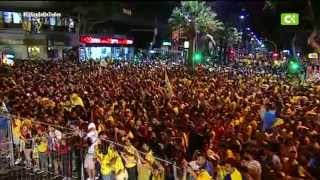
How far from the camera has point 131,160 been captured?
11.2m

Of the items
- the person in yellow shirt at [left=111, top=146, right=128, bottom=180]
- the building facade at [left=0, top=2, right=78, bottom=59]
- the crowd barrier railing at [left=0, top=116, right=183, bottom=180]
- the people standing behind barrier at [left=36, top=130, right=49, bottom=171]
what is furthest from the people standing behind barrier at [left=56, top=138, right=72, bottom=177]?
the building facade at [left=0, top=2, right=78, bottom=59]

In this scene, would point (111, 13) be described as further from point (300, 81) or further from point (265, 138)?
point (300, 81)

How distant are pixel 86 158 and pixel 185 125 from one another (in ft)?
8.90

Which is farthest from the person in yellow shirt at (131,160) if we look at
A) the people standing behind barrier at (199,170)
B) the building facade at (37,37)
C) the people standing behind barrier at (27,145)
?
the building facade at (37,37)

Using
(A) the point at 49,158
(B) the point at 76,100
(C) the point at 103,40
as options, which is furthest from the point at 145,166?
(C) the point at 103,40

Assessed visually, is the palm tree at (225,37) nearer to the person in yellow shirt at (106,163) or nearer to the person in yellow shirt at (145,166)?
the person in yellow shirt at (106,163)

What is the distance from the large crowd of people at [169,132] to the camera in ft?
33.4

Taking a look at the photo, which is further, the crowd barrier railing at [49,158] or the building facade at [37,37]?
the building facade at [37,37]

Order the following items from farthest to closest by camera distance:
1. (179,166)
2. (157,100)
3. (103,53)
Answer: (103,53)
(157,100)
(179,166)

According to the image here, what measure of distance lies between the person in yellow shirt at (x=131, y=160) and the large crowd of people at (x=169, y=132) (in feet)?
0.07

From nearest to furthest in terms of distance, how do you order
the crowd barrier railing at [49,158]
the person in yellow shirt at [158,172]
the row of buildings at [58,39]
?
the person in yellow shirt at [158,172] → the crowd barrier railing at [49,158] → the row of buildings at [58,39]

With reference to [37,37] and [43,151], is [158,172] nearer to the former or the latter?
[43,151]

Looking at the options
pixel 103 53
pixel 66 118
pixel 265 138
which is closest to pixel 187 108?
pixel 66 118

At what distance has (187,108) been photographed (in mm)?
16141
